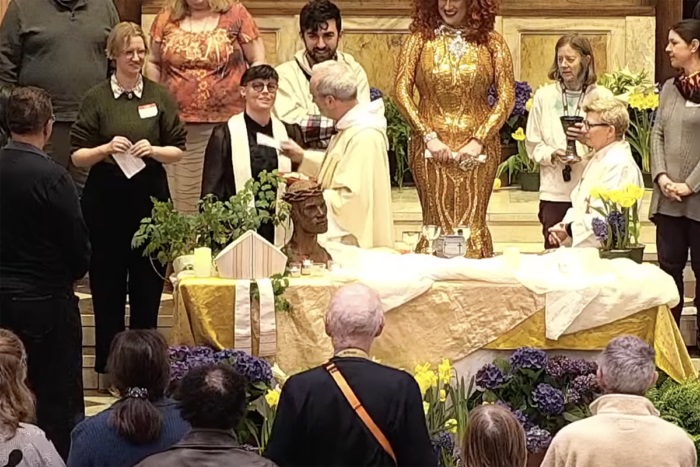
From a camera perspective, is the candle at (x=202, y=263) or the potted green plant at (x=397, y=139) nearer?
the candle at (x=202, y=263)

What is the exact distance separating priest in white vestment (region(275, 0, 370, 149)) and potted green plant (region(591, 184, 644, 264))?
1320 mm

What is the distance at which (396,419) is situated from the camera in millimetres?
4465

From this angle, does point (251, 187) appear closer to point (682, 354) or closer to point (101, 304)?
point (101, 304)

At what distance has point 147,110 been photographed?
24.6ft

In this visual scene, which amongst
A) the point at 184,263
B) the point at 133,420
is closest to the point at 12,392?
the point at 133,420

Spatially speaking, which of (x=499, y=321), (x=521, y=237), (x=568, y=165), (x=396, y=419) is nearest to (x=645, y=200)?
(x=521, y=237)

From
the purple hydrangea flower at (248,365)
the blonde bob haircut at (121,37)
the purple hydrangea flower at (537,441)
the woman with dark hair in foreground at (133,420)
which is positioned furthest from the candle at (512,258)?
the woman with dark hair in foreground at (133,420)

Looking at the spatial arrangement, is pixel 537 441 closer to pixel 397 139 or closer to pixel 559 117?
pixel 559 117

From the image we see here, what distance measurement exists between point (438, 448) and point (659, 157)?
234 centimetres

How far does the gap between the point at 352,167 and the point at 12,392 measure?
2.67 m

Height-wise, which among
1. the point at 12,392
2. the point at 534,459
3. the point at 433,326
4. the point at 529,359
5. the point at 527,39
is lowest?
the point at 534,459

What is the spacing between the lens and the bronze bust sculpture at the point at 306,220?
6504mm

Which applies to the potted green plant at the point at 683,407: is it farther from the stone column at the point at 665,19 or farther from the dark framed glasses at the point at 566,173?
the stone column at the point at 665,19

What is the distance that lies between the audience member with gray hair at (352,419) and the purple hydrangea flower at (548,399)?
1.95 m
